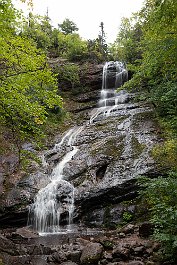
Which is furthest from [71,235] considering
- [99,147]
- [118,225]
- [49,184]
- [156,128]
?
[156,128]

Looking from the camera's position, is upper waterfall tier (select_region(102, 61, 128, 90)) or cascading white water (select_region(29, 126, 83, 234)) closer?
cascading white water (select_region(29, 126, 83, 234))

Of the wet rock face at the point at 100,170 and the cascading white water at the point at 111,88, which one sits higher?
the cascading white water at the point at 111,88

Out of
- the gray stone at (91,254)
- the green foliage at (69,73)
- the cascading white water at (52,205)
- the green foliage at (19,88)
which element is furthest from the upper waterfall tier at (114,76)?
the gray stone at (91,254)

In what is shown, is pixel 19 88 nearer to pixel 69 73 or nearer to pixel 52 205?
pixel 52 205

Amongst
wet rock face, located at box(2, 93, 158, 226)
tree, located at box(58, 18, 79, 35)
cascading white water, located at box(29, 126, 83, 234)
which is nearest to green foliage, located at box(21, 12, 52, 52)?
wet rock face, located at box(2, 93, 158, 226)

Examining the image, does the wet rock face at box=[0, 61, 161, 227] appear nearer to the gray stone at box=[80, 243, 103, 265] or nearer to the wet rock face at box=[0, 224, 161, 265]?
the wet rock face at box=[0, 224, 161, 265]

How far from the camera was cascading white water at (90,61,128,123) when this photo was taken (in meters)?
19.8

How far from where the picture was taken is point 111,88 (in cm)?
2294

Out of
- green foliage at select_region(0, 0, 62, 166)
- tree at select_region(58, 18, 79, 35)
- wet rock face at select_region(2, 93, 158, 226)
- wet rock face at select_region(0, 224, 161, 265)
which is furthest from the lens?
tree at select_region(58, 18, 79, 35)

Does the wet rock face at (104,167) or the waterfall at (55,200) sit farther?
the waterfall at (55,200)

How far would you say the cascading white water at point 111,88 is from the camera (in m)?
19.8

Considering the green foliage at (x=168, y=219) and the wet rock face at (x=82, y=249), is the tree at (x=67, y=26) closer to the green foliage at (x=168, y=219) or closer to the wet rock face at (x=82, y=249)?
the wet rock face at (x=82, y=249)

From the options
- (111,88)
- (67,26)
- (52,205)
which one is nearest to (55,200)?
(52,205)

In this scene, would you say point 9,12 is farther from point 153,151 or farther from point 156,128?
point 156,128
